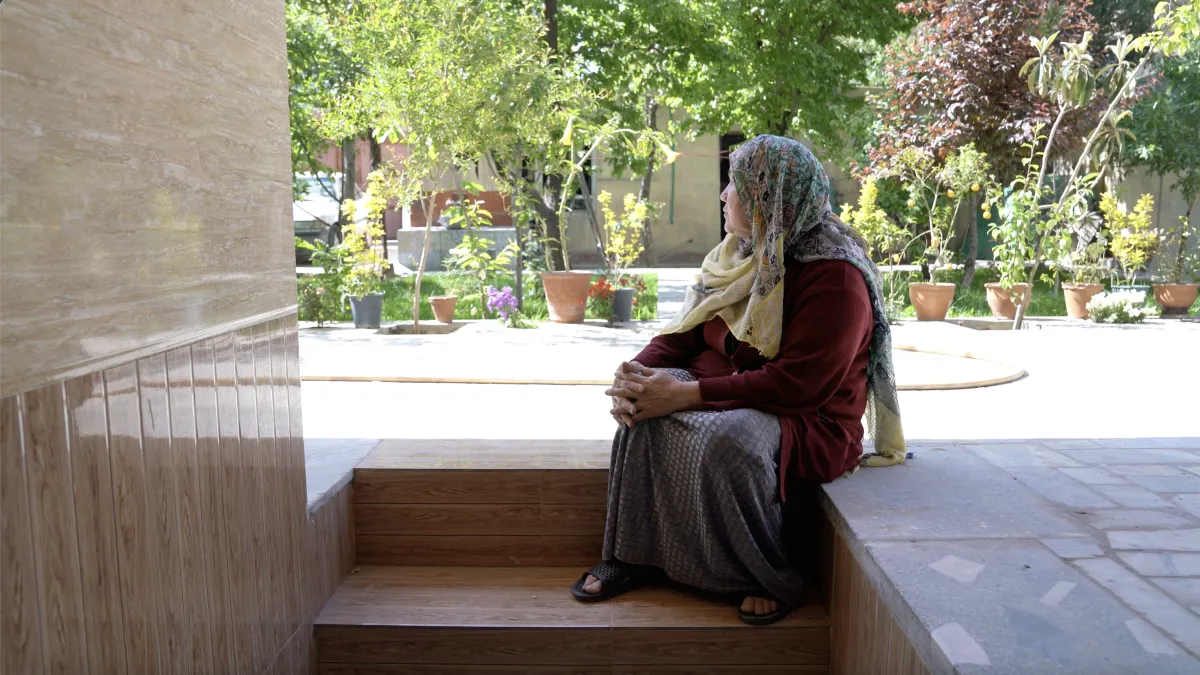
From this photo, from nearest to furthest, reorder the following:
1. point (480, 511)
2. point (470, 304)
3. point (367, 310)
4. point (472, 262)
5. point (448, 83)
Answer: point (480, 511)
point (448, 83)
point (367, 310)
point (472, 262)
point (470, 304)

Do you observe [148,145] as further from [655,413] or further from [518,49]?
[518,49]

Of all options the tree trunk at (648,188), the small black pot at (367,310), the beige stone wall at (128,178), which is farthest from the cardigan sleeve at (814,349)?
the tree trunk at (648,188)

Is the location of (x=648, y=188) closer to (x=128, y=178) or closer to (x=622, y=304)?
(x=622, y=304)

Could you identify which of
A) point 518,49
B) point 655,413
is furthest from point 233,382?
point 518,49

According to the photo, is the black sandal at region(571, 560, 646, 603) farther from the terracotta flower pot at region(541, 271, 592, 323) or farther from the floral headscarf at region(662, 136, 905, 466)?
the terracotta flower pot at region(541, 271, 592, 323)

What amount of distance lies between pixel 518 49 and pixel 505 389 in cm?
427

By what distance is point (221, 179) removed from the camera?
1.95 m

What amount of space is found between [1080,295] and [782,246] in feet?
25.1

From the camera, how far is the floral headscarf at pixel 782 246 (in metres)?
2.57

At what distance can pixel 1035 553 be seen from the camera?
2084mm

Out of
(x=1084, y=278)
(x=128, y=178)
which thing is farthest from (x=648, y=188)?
(x=128, y=178)

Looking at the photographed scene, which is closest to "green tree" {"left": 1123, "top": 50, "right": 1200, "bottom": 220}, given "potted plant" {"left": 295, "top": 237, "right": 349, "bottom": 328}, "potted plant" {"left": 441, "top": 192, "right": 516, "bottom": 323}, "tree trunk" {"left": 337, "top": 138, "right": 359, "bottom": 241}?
"potted plant" {"left": 441, "top": 192, "right": 516, "bottom": 323}

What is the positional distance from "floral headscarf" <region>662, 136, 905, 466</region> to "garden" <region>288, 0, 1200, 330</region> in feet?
14.9

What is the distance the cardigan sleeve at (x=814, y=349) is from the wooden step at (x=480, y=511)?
541mm
